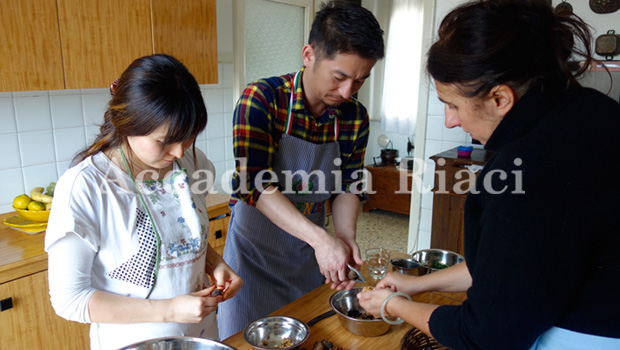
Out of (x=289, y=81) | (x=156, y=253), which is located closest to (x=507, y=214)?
(x=156, y=253)

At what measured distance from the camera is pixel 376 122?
5719 millimetres

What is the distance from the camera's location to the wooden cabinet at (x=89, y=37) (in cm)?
197

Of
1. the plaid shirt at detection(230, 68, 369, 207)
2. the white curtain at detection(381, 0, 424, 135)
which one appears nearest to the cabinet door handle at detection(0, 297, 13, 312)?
the plaid shirt at detection(230, 68, 369, 207)

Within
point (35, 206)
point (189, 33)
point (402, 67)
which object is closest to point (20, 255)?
point (35, 206)

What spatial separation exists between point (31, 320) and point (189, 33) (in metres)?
1.63

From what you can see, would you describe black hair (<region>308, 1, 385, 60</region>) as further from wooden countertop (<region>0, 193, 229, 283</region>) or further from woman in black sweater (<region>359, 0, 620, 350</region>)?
wooden countertop (<region>0, 193, 229, 283</region>)

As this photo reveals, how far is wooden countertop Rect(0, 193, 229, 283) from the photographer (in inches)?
76.5

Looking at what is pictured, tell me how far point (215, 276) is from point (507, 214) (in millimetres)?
937

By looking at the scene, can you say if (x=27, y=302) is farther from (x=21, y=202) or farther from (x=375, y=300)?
(x=375, y=300)

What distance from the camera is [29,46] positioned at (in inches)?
78.9

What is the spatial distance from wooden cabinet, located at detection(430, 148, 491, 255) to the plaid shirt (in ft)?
4.23

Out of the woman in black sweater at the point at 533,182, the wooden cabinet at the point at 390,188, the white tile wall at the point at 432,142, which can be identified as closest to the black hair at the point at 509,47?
the woman in black sweater at the point at 533,182

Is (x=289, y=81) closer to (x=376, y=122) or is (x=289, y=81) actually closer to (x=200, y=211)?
(x=200, y=211)

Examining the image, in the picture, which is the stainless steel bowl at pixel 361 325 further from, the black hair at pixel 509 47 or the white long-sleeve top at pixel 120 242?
the black hair at pixel 509 47
